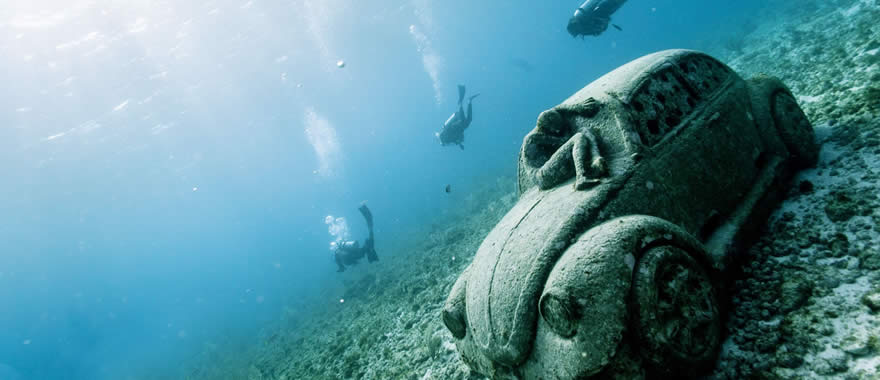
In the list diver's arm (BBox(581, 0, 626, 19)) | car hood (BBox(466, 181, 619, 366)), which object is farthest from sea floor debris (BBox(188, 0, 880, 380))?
diver's arm (BBox(581, 0, 626, 19))

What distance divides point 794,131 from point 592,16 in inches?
292

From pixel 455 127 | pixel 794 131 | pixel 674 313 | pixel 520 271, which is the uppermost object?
pixel 794 131

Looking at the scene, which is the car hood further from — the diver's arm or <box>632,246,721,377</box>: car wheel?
the diver's arm

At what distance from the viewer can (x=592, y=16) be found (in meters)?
10.1

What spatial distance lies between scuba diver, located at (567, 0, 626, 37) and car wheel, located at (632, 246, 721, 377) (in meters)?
9.68

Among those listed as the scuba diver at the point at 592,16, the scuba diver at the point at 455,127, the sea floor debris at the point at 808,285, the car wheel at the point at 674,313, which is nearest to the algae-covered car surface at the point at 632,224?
the car wheel at the point at 674,313

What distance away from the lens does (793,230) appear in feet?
11.2

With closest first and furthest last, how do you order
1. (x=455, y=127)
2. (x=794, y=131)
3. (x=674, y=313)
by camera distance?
(x=674, y=313) < (x=794, y=131) < (x=455, y=127)

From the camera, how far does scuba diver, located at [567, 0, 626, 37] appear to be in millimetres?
10039

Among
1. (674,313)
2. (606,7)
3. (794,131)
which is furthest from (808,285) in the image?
(606,7)

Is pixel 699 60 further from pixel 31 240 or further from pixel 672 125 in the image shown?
pixel 31 240

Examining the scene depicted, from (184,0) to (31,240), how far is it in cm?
5467

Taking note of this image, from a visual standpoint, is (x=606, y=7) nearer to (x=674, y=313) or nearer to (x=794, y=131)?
(x=794, y=131)

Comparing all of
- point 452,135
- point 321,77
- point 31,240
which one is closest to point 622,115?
point 452,135
